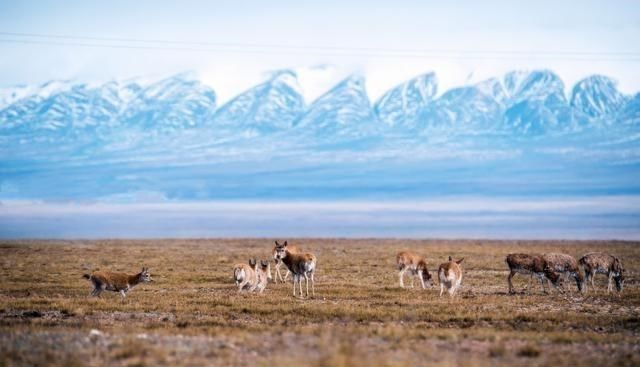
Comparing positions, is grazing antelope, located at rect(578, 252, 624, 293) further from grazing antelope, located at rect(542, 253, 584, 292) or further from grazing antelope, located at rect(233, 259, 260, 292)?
grazing antelope, located at rect(233, 259, 260, 292)

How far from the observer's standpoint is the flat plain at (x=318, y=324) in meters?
17.0

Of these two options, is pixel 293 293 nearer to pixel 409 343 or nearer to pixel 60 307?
pixel 60 307

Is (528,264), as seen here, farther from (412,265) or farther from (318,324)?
(318,324)

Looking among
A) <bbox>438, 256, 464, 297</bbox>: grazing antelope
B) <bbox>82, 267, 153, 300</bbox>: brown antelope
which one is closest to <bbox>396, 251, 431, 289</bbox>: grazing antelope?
<bbox>438, 256, 464, 297</bbox>: grazing antelope

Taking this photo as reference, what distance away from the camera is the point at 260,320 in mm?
23609

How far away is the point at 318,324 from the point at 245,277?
8.29 m

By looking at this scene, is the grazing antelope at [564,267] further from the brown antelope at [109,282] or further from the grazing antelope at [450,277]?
the brown antelope at [109,282]

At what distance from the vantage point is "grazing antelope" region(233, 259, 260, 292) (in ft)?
99.6

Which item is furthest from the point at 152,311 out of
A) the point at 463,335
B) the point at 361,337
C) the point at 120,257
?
the point at 120,257

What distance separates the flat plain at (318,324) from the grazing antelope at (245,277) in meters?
0.68

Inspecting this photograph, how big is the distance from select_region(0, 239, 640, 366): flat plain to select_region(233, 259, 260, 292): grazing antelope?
26.8 inches

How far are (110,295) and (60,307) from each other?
4.45 m

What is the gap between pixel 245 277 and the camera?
30562 mm

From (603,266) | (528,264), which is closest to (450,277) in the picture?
(528,264)
